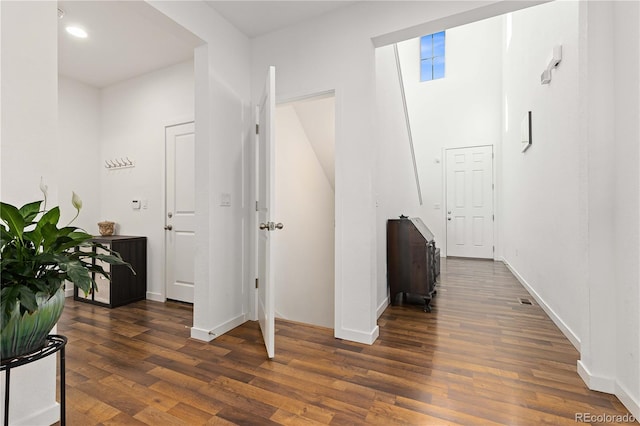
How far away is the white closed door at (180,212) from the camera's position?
136 inches

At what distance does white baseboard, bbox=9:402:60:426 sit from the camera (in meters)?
1.35

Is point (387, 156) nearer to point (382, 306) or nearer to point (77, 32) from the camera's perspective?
point (382, 306)

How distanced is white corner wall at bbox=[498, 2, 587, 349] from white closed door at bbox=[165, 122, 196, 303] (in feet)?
11.4

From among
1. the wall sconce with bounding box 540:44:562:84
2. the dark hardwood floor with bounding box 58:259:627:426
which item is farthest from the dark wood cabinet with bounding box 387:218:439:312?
the wall sconce with bounding box 540:44:562:84

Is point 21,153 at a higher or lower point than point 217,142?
lower

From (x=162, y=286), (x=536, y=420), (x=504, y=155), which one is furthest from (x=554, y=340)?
(x=504, y=155)

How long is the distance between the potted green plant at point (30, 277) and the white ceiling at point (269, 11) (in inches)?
85.5

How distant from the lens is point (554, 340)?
2344 mm

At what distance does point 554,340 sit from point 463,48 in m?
6.36

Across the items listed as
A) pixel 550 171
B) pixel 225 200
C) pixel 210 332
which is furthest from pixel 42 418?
pixel 550 171

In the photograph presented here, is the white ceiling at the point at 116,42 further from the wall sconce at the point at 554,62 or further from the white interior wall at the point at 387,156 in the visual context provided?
the wall sconce at the point at 554,62

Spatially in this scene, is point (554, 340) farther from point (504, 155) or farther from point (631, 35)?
point (504, 155)

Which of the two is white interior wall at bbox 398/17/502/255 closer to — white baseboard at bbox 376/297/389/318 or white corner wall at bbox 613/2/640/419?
white baseboard at bbox 376/297/389/318
